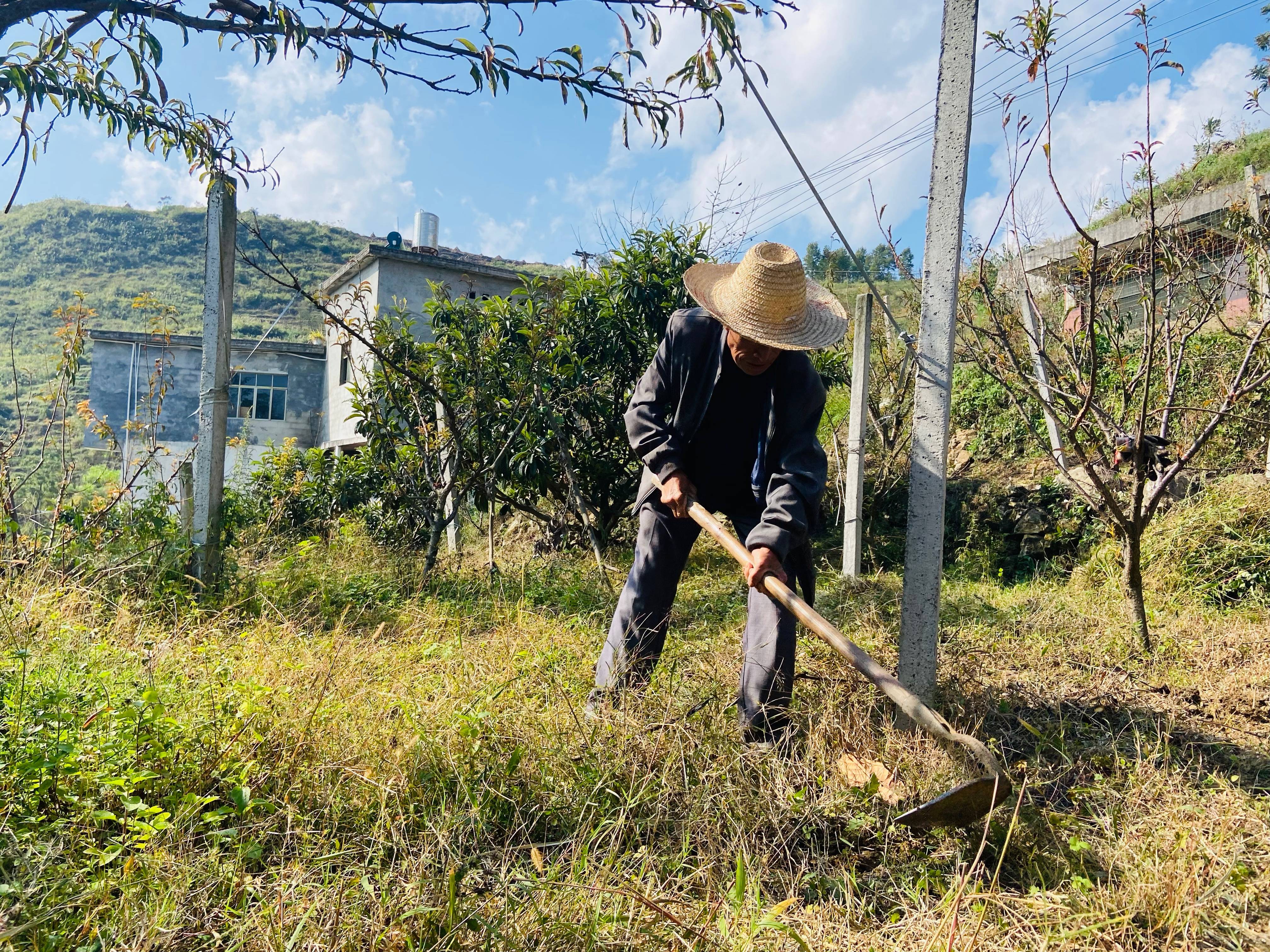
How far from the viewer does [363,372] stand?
580 centimetres

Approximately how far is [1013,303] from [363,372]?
4.91 m

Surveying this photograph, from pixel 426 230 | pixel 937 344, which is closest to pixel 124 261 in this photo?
pixel 426 230

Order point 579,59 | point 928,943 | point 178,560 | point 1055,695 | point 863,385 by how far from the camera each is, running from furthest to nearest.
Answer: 1. point 863,385
2. point 178,560
3. point 1055,695
4. point 579,59
5. point 928,943

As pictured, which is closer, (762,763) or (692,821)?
(692,821)

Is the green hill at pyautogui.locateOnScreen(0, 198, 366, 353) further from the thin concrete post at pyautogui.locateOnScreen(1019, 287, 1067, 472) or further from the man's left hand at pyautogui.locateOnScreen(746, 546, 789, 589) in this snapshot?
the man's left hand at pyautogui.locateOnScreen(746, 546, 789, 589)

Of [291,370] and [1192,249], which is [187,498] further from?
[291,370]

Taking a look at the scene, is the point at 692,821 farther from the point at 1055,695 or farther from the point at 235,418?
the point at 235,418

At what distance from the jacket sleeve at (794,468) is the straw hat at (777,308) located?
0.17 m

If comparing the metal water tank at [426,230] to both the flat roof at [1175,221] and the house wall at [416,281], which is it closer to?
the house wall at [416,281]

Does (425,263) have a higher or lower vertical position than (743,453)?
higher

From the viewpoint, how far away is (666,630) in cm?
301

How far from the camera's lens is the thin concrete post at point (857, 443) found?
547cm

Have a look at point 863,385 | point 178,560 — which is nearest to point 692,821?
point 178,560

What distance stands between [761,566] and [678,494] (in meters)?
0.46
